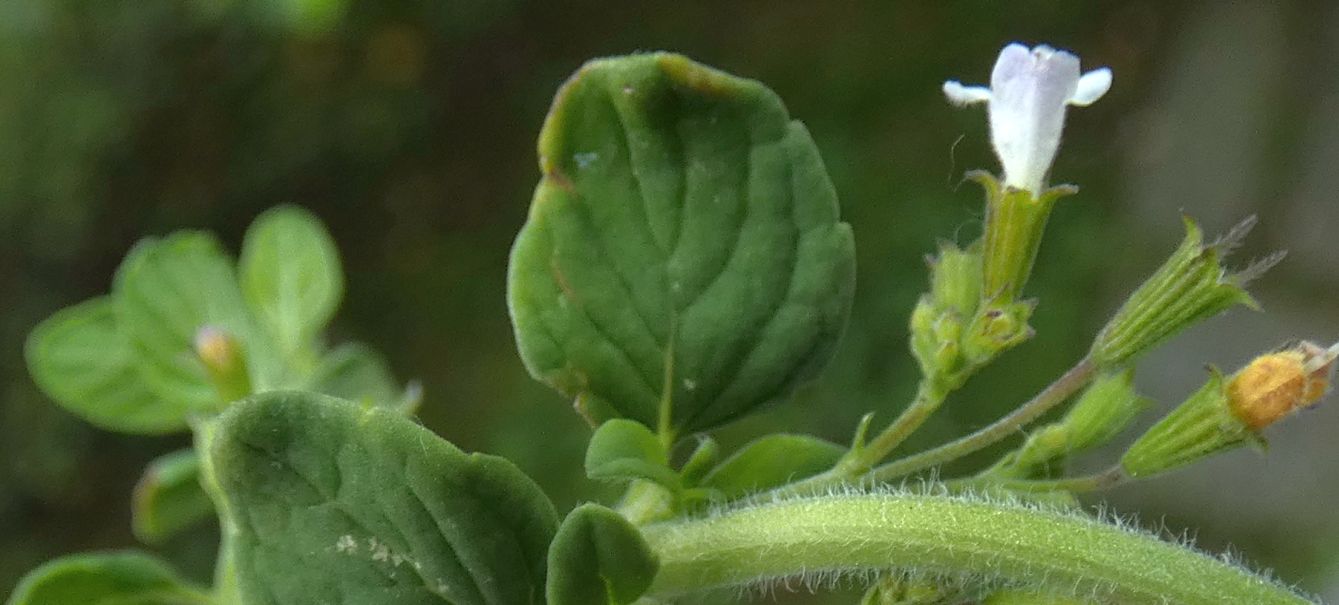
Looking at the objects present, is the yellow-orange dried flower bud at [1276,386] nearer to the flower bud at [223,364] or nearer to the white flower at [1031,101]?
the white flower at [1031,101]

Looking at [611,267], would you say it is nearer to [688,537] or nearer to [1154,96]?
[688,537]

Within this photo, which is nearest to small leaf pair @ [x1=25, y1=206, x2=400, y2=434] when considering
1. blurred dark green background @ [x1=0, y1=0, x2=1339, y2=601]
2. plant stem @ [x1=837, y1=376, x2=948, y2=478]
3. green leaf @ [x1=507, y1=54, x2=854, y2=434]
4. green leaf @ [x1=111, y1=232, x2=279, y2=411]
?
green leaf @ [x1=111, y1=232, x2=279, y2=411]

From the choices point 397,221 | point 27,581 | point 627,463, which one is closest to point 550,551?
point 627,463

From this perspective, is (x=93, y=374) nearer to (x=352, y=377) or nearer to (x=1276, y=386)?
(x=352, y=377)

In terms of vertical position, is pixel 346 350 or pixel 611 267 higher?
pixel 611 267

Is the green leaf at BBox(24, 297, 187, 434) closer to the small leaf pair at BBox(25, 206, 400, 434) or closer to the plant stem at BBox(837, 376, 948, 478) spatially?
the small leaf pair at BBox(25, 206, 400, 434)

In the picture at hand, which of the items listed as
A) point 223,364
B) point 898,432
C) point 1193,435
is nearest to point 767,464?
point 898,432
